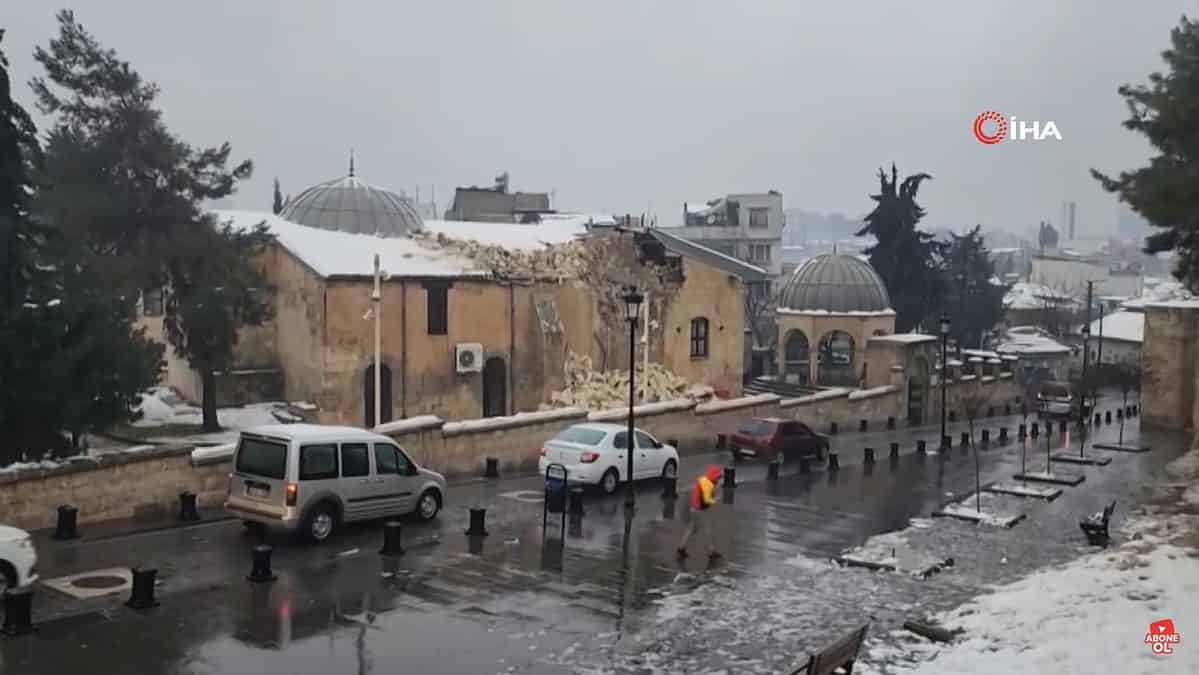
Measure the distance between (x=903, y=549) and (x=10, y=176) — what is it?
17648 mm

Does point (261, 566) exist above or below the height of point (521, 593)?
above

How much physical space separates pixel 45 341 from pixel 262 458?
→ 5.72m

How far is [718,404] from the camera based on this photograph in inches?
1304

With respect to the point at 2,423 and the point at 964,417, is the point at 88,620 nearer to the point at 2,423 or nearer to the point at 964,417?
the point at 2,423

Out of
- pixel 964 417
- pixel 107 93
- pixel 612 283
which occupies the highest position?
pixel 107 93

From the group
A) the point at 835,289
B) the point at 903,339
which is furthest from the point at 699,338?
the point at 835,289

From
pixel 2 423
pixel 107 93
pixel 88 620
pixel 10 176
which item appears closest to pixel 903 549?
pixel 88 620

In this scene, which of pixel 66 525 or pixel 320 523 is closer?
pixel 66 525

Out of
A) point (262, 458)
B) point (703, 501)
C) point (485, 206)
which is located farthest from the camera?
point (485, 206)

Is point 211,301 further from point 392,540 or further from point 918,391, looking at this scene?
point 918,391

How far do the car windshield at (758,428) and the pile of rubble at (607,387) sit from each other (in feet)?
34.1

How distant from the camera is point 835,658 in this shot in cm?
1023

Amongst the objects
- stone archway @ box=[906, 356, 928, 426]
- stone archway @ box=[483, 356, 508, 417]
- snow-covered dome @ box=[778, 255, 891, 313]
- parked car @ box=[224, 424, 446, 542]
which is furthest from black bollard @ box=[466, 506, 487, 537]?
snow-covered dome @ box=[778, 255, 891, 313]

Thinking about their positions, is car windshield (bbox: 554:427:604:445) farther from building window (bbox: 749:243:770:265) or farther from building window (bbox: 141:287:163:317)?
building window (bbox: 749:243:770:265)
